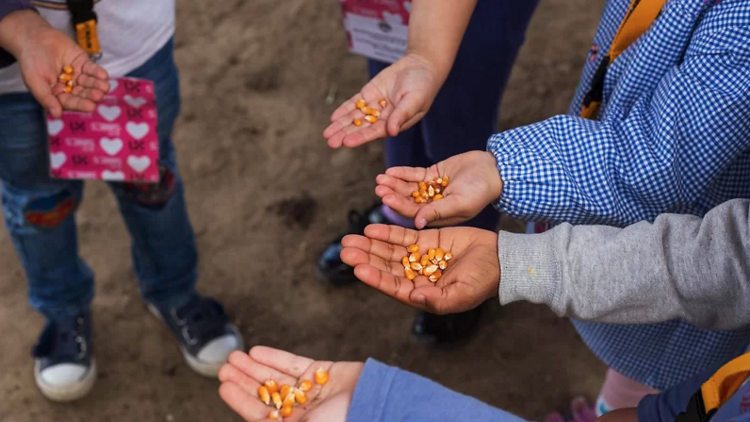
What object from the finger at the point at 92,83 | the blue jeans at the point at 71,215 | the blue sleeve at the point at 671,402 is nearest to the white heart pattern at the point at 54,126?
the blue jeans at the point at 71,215

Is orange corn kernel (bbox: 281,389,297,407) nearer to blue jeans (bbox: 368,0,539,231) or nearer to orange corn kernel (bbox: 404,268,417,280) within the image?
orange corn kernel (bbox: 404,268,417,280)

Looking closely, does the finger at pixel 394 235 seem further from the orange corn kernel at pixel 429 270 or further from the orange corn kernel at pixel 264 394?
the orange corn kernel at pixel 264 394

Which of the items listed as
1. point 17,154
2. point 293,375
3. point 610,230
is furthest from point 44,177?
point 610,230

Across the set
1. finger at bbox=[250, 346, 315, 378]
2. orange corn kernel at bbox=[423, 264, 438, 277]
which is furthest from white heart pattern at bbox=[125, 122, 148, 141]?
orange corn kernel at bbox=[423, 264, 438, 277]

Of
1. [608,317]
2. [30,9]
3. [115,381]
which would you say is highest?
[30,9]

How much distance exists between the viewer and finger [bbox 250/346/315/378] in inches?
45.6

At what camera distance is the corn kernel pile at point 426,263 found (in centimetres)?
120

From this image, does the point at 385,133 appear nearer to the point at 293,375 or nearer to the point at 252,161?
the point at 293,375

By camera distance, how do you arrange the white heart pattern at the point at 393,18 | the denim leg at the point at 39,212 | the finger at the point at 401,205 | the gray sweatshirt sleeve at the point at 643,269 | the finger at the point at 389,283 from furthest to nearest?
the white heart pattern at the point at 393,18, the denim leg at the point at 39,212, the finger at the point at 401,205, the finger at the point at 389,283, the gray sweatshirt sleeve at the point at 643,269

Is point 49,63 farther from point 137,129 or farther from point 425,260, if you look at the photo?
point 425,260

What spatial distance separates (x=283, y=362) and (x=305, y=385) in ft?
0.20

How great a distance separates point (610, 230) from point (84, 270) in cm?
147

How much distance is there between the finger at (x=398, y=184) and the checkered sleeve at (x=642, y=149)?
0.17m

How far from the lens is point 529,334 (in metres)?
2.16
